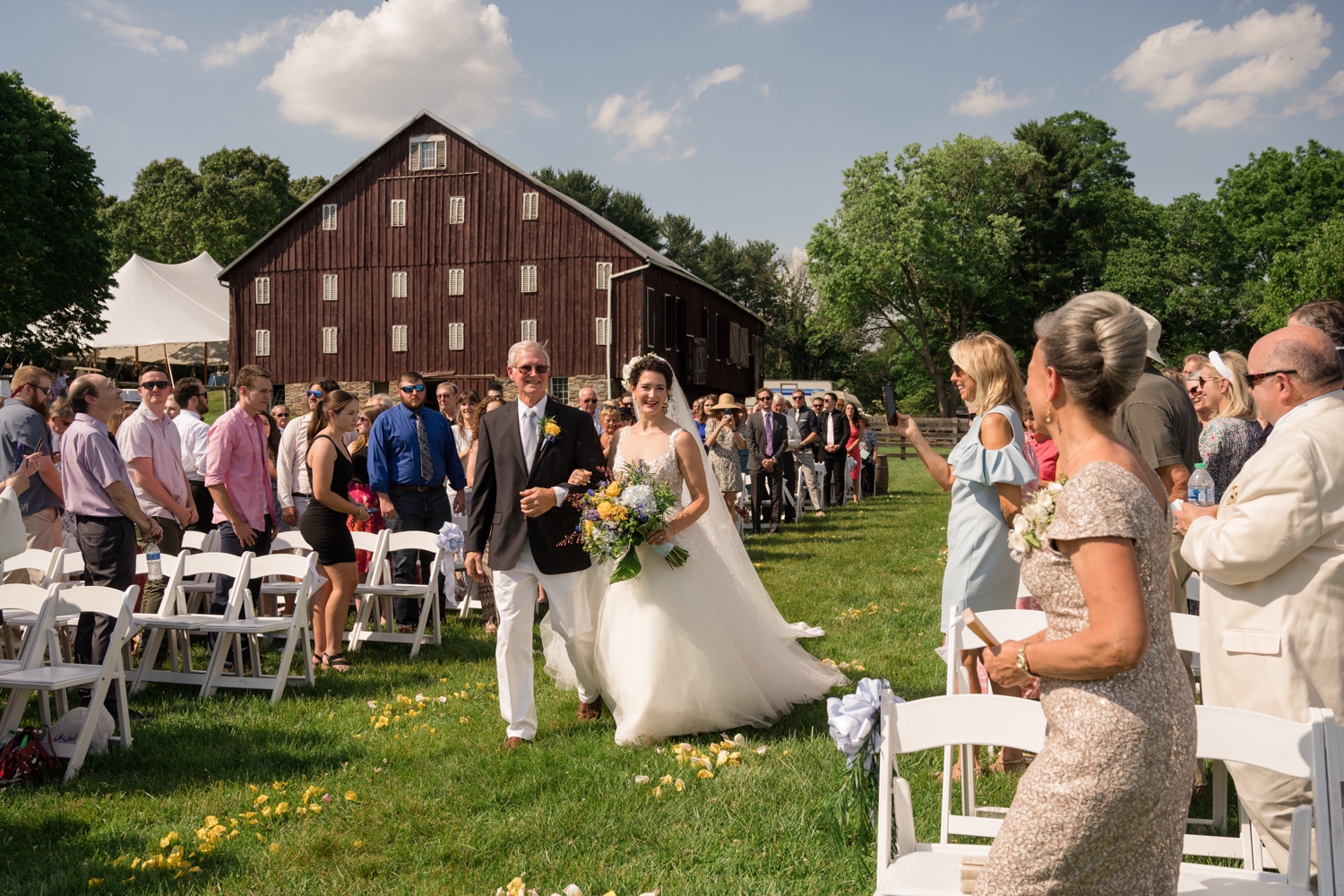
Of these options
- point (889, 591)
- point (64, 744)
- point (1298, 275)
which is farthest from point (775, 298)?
point (64, 744)

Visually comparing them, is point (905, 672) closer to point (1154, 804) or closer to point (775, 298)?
point (1154, 804)

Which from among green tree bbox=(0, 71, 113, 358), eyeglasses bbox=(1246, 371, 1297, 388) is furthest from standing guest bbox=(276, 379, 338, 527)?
green tree bbox=(0, 71, 113, 358)

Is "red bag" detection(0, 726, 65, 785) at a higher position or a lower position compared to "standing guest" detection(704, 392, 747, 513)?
lower

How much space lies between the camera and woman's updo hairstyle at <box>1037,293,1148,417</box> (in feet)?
7.68

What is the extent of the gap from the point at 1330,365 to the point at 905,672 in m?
4.26

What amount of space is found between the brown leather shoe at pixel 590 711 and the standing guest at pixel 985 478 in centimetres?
235

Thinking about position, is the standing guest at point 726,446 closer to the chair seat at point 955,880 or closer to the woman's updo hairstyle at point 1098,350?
the chair seat at point 955,880

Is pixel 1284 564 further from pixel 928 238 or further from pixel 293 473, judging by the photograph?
pixel 928 238

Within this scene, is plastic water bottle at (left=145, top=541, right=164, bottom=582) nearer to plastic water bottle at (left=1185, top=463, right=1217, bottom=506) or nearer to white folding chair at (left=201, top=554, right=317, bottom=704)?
white folding chair at (left=201, top=554, right=317, bottom=704)

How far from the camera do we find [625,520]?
5.72m

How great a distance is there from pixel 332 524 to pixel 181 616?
128 cm

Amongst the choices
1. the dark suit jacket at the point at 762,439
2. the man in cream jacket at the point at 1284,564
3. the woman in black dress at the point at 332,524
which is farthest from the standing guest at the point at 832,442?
the man in cream jacket at the point at 1284,564

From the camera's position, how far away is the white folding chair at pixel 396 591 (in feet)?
27.5

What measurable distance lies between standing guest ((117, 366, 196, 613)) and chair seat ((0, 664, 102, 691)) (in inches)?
68.8
